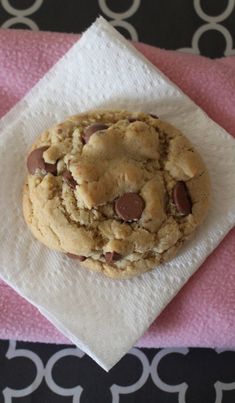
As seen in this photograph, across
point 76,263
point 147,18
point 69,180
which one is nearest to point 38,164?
point 69,180

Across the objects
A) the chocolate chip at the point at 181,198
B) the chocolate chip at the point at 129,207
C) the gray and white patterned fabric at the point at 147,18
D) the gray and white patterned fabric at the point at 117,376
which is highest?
the gray and white patterned fabric at the point at 147,18

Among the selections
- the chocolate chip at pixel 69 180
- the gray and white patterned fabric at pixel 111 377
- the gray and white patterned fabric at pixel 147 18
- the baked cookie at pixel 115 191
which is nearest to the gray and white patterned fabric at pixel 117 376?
the gray and white patterned fabric at pixel 111 377

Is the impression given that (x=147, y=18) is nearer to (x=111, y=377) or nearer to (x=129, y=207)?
(x=129, y=207)

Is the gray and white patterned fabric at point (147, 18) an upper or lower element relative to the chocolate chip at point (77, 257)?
upper

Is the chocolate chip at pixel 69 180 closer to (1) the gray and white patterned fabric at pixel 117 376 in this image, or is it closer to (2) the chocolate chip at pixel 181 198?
(2) the chocolate chip at pixel 181 198

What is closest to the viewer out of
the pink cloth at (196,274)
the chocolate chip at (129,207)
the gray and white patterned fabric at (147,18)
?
the chocolate chip at (129,207)
